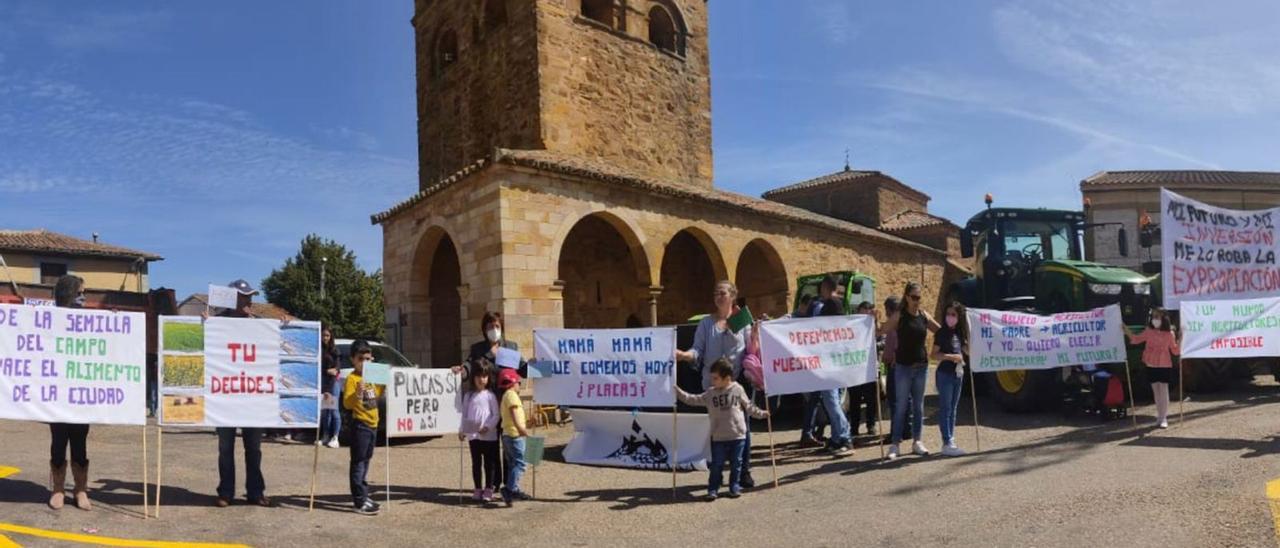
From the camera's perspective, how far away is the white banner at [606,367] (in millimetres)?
6930

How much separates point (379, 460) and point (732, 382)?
4.41 m

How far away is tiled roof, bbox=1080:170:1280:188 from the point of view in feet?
110

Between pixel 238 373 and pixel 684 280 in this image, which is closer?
pixel 238 373

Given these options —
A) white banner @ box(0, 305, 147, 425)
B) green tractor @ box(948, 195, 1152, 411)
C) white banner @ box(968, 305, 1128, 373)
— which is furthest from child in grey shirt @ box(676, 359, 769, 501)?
green tractor @ box(948, 195, 1152, 411)

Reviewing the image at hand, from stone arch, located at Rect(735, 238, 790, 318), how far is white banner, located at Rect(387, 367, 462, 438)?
11453 millimetres

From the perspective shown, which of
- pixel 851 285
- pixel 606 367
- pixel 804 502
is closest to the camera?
pixel 804 502

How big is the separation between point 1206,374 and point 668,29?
13618 millimetres

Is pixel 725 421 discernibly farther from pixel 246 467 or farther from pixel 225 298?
pixel 225 298

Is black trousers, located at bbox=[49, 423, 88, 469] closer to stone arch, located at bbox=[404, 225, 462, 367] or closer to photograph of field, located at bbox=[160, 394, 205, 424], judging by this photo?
photograph of field, located at bbox=[160, 394, 205, 424]

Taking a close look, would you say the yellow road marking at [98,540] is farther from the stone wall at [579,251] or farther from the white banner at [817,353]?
the stone wall at [579,251]

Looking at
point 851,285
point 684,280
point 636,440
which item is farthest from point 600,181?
point 636,440

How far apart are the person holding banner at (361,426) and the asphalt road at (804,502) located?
148 mm

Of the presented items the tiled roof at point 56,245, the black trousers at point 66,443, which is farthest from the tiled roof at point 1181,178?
the tiled roof at point 56,245

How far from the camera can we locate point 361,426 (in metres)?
6.18
